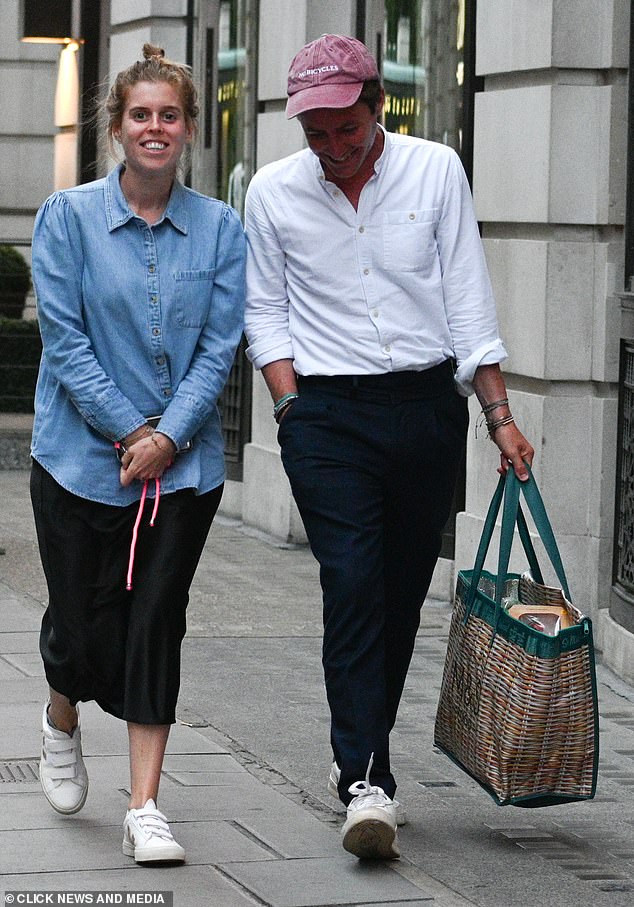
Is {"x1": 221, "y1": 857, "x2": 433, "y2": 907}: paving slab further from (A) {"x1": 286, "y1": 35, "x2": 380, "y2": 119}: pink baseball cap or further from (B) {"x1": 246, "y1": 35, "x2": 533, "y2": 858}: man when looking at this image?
(A) {"x1": 286, "y1": 35, "x2": 380, "y2": 119}: pink baseball cap

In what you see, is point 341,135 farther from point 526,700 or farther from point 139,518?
point 526,700

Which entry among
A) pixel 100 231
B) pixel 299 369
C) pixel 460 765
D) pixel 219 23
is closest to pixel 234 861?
pixel 460 765

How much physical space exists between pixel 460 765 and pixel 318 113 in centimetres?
→ 170

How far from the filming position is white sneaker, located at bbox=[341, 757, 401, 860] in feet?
15.1

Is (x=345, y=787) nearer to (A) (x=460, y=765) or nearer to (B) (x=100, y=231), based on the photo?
(A) (x=460, y=765)

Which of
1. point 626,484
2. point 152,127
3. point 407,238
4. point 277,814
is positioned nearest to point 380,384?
point 407,238

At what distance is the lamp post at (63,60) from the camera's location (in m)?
15.5

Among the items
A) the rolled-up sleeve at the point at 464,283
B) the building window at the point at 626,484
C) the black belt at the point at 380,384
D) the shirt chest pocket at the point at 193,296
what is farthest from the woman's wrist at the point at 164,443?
the building window at the point at 626,484

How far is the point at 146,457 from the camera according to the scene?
463cm

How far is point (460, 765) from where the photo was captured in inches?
193

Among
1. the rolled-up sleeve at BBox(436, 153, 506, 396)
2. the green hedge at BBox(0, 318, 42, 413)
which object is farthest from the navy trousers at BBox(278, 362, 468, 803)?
the green hedge at BBox(0, 318, 42, 413)

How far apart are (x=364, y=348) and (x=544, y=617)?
32.4 inches

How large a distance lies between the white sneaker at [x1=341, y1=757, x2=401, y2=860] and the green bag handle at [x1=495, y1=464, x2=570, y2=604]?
58cm

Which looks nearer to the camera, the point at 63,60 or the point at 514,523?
the point at 514,523
